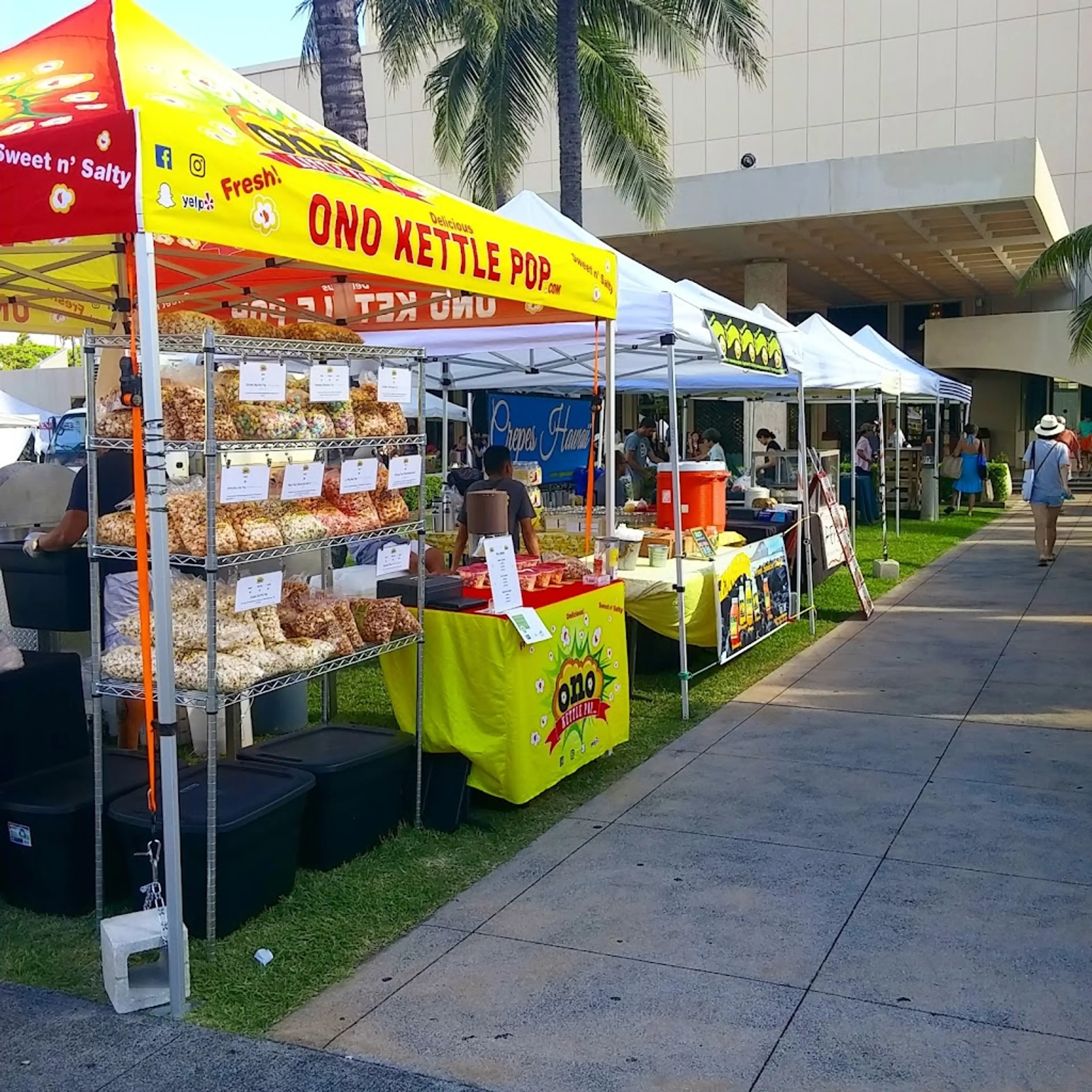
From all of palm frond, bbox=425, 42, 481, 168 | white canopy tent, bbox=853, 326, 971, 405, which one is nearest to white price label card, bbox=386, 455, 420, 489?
white canopy tent, bbox=853, 326, 971, 405

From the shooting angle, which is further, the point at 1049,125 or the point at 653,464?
the point at 1049,125

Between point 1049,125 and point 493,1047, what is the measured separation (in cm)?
3244

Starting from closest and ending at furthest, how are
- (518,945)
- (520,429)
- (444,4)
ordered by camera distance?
1. (518,945)
2. (520,429)
3. (444,4)

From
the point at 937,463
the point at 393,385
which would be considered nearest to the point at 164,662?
the point at 393,385

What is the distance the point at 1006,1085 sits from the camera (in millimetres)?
3176

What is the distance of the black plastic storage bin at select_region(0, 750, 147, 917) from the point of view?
13.8 ft

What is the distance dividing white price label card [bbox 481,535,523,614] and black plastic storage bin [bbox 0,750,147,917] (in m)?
1.68

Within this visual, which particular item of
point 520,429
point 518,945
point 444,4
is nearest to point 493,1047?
point 518,945

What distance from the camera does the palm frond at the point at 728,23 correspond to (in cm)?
1858

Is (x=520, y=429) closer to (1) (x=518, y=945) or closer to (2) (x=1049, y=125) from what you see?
(1) (x=518, y=945)

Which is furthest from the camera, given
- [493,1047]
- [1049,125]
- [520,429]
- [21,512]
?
[1049,125]

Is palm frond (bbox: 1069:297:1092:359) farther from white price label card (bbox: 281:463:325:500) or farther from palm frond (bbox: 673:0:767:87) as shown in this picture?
white price label card (bbox: 281:463:325:500)

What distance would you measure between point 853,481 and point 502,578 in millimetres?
12290

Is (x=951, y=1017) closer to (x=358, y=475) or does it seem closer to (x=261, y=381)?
(x=358, y=475)
